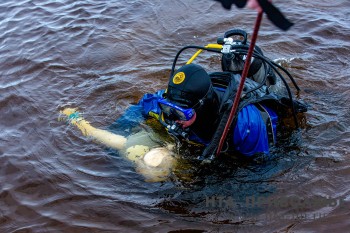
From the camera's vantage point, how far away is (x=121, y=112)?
4.92 m

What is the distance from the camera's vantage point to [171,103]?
337 centimetres

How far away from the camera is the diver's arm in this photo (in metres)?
4.03

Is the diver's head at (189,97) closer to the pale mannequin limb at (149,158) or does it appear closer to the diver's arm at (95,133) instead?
the pale mannequin limb at (149,158)

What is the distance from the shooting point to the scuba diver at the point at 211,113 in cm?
339

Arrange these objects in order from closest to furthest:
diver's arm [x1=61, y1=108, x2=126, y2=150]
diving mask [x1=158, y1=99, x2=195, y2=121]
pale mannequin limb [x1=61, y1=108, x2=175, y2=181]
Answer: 1. diving mask [x1=158, y1=99, x2=195, y2=121]
2. pale mannequin limb [x1=61, y1=108, x2=175, y2=181]
3. diver's arm [x1=61, y1=108, x2=126, y2=150]

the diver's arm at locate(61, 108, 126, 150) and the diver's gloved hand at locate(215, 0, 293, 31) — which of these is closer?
the diver's gloved hand at locate(215, 0, 293, 31)

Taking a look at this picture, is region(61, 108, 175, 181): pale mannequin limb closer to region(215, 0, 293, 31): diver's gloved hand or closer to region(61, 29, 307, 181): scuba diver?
region(61, 29, 307, 181): scuba diver

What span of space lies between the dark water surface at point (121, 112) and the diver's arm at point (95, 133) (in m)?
0.09

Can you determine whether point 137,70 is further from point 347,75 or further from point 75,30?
point 347,75

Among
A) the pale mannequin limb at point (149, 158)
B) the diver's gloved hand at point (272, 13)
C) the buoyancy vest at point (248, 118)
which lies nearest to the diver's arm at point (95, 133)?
the pale mannequin limb at point (149, 158)

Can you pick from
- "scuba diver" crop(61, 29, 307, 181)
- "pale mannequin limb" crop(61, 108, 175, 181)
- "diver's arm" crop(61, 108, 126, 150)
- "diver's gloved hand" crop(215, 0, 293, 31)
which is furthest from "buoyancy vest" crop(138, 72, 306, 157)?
"diver's gloved hand" crop(215, 0, 293, 31)

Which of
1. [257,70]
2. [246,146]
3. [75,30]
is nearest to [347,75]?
[257,70]

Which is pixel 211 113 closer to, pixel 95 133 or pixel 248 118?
pixel 248 118

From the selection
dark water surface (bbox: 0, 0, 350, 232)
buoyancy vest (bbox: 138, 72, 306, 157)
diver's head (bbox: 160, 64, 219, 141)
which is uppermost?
diver's head (bbox: 160, 64, 219, 141)
